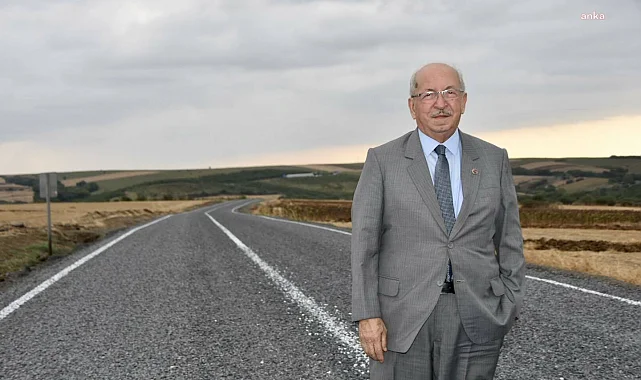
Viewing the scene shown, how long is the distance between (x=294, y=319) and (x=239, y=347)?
1.18m

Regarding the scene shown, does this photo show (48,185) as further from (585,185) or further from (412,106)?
(585,185)

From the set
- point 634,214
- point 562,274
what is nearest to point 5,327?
point 562,274

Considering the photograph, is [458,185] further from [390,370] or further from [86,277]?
[86,277]

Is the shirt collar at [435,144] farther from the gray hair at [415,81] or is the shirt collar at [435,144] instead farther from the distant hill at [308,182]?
the distant hill at [308,182]

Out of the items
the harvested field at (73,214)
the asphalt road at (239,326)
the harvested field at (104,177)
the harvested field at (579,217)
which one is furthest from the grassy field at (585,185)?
the harvested field at (104,177)

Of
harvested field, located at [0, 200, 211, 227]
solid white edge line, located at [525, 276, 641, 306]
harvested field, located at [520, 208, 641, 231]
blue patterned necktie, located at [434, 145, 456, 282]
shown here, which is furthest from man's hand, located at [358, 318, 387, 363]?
harvested field, located at [520, 208, 641, 231]

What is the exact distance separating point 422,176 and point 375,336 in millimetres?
692

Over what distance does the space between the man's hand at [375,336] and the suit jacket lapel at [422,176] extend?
1.56 feet

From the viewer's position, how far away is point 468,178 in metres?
2.67

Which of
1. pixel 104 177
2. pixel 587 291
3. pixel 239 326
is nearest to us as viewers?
pixel 239 326

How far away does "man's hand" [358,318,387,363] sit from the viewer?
2582mm

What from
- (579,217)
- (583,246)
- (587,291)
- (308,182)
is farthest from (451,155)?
(308,182)

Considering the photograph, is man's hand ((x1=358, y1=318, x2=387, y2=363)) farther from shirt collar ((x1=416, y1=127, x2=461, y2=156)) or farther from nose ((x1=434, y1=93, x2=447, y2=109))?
nose ((x1=434, y1=93, x2=447, y2=109))

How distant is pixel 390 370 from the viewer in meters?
2.63
